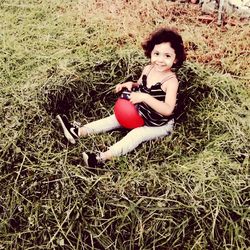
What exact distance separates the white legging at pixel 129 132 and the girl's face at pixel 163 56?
1.12 feet

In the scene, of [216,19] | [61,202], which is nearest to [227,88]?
[216,19]

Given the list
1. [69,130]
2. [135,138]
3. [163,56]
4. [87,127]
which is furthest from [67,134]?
[163,56]

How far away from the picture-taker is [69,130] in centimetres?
271

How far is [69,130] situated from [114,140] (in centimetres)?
28

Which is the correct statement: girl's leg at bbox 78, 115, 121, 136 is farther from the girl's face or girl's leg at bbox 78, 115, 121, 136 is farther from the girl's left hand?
the girl's face

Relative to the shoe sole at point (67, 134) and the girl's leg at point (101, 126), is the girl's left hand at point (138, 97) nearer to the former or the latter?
the girl's leg at point (101, 126)

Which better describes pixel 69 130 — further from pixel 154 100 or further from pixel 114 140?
pixel 154 100

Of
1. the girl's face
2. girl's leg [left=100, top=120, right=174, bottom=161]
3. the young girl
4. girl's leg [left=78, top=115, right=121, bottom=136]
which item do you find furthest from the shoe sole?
the girl's face

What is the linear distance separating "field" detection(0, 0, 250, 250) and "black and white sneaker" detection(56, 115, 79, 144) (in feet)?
0.17

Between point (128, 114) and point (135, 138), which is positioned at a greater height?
point (128, 114)

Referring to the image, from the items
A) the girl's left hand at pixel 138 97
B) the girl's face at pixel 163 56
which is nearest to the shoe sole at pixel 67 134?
the girl's left hand at pixel 138 97

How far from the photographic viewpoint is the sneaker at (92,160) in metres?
2.50

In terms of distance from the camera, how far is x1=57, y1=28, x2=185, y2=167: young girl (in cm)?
260

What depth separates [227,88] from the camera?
3027 mm
